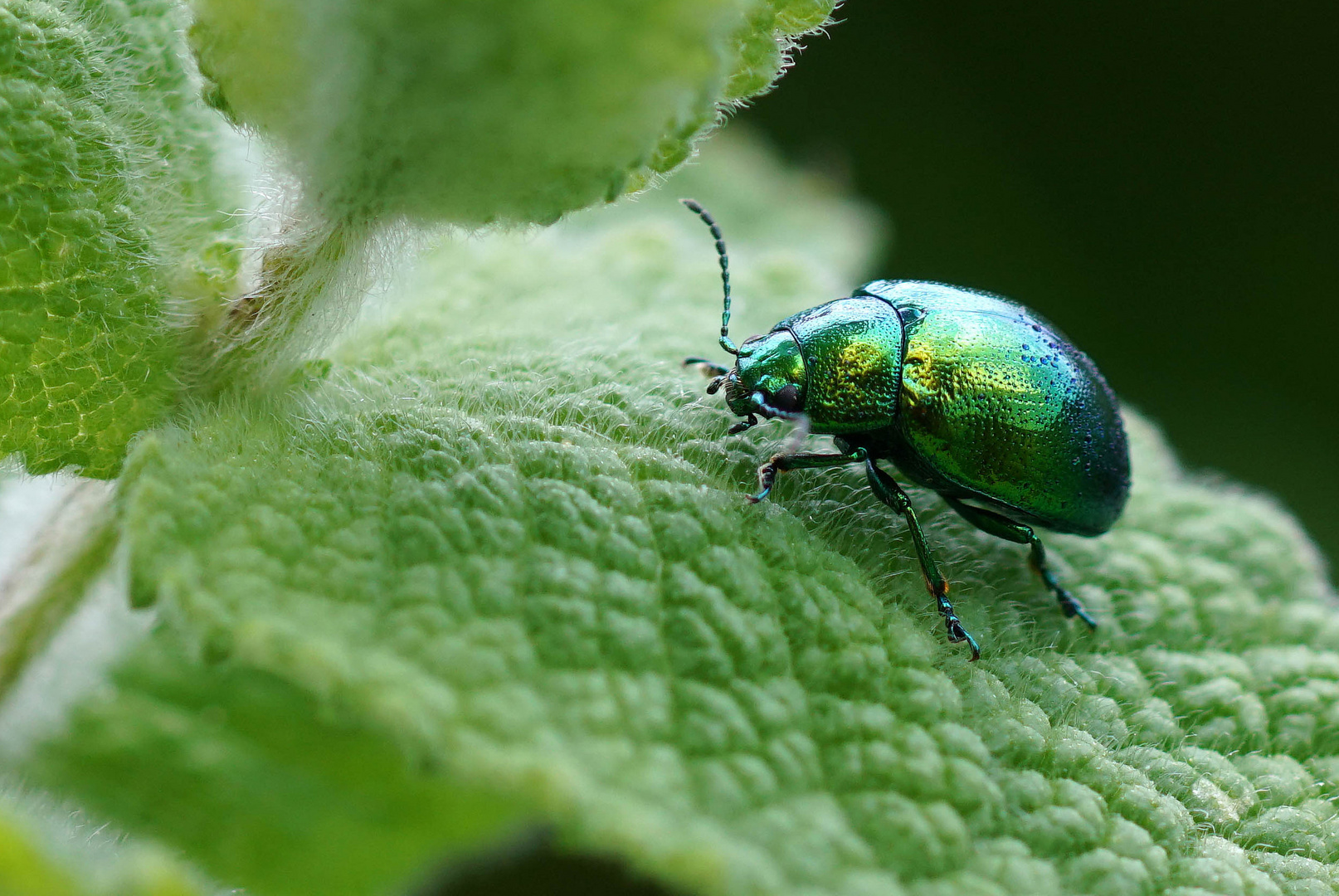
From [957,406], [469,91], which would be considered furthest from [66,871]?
[957,406]

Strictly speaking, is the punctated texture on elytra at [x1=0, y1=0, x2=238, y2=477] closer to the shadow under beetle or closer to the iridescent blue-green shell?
the shadow under beetle

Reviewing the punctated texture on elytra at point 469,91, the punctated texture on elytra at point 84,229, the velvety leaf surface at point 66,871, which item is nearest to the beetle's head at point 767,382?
the punctated texture on elytra at point 469,91

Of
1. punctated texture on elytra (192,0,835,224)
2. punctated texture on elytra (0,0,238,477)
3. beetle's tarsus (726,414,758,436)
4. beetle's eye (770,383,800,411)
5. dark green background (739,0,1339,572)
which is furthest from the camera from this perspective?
dark green background (739,0,1339,572)

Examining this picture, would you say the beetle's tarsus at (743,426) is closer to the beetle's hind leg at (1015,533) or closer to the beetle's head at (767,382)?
the beetle's head at (767,382)

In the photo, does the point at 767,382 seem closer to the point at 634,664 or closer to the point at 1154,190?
the point at 634,664

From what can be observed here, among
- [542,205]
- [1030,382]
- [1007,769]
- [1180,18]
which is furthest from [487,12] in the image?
[1180,18]

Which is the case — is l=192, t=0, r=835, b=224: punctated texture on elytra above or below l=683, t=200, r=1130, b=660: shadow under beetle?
above

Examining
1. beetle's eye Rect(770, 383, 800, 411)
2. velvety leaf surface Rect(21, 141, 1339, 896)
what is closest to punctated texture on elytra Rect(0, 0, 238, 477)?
velvety leaf surface Rect(21, 141, 1339, 896)
